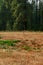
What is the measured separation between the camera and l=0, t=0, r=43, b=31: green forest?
109ft

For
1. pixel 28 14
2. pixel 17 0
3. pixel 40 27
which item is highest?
pixel 17 0

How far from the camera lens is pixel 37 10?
42.9 meters

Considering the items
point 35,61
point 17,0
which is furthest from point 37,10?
point 35,61

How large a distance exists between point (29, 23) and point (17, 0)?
13.1 feet

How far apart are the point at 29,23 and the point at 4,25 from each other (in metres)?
5.61

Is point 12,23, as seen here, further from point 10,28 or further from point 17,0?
A: point 17,0

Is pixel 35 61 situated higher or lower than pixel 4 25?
higher

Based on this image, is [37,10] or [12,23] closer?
[12,23]

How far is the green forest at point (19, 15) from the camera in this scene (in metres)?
33.3

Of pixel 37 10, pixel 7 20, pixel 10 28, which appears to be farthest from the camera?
pixel 37 10

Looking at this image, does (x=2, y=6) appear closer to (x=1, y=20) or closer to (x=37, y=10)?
(x=1, y=20)

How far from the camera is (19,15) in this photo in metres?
32.8

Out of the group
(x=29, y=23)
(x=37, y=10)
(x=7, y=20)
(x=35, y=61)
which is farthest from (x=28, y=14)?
(x=35, y=61)

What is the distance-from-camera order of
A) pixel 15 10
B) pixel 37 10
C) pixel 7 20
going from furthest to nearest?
pixel 37 10, pixel 7 20, pixel 15 10
